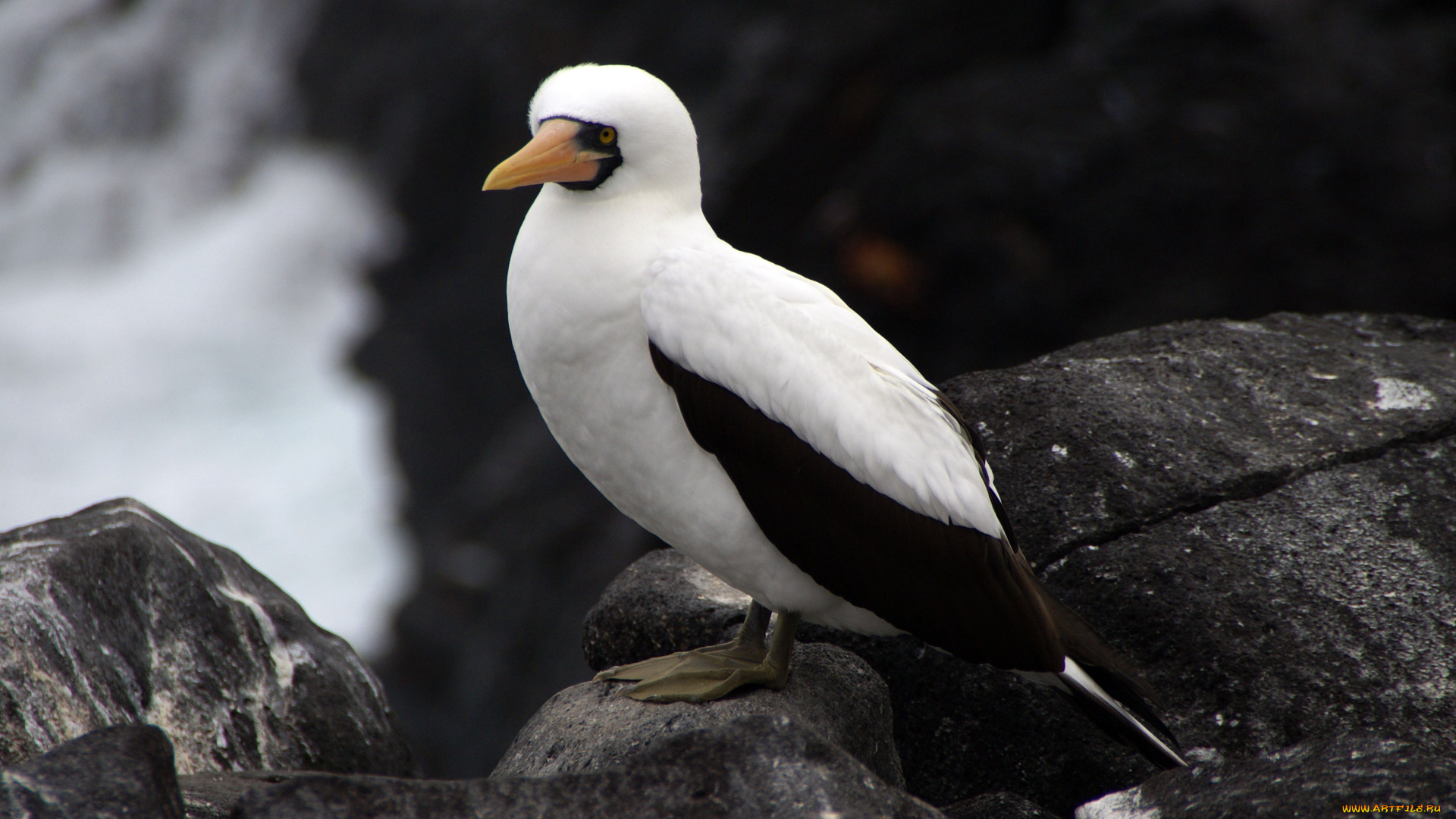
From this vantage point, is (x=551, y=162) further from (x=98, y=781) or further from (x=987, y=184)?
(x=987, y=184)

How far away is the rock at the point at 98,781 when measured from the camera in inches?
85.0

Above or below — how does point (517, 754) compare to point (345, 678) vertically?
below

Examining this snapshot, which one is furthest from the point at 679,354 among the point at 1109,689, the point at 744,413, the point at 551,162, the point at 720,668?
the point at 1109,689

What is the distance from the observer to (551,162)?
288 centimetres

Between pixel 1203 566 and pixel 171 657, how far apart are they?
3.04 meters

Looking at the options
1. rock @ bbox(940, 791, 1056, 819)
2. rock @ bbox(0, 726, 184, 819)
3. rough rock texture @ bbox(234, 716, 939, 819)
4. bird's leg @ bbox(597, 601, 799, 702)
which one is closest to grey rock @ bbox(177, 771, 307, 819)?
rock @ bbox(0, 726, 184, 819)

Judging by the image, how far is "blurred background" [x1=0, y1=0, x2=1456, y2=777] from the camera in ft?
29.5

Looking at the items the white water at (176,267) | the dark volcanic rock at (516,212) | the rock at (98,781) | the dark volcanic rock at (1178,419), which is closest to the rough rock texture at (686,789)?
the rock at (98,781)

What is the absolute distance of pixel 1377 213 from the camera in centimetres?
898

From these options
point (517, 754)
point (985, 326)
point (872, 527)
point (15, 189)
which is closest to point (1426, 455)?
point (872, 527)

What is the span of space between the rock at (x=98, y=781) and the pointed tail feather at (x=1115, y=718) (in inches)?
83.1

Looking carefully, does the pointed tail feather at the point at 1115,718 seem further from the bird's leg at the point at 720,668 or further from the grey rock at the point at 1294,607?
the bird's leg at the point at 720,668

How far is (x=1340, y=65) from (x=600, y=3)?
20.9 ft

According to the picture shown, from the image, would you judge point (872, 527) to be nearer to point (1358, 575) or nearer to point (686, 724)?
point (686, 724)
